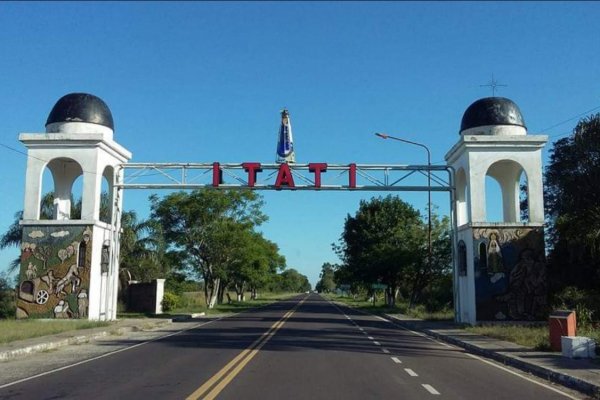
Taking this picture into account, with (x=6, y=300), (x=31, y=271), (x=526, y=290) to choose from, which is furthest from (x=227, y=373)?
(x=6, y=300)

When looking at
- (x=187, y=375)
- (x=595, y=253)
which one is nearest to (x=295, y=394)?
(x=187, y=375)

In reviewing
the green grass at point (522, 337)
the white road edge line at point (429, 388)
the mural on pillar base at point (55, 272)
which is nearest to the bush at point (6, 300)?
the mural on pillar base at point (55, 272)

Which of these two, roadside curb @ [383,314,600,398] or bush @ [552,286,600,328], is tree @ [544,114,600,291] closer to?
bush @ [552,286,600,328]

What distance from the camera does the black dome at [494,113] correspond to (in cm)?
3152

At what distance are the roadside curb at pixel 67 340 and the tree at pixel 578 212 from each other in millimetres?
19799

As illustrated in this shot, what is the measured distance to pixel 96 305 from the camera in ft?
104

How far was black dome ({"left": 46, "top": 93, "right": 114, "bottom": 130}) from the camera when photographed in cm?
3212

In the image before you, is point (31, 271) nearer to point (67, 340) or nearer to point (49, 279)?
point (49, 279)

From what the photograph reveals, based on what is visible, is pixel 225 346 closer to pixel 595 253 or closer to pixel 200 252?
pixel 595 253

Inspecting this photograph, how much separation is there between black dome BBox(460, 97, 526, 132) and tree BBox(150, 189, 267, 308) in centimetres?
2346

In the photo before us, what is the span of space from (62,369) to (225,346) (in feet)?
19.3

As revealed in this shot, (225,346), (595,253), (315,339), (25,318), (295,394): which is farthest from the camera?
(25,318)

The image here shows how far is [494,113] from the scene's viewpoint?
31547 millimetres

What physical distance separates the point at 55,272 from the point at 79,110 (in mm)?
8359
